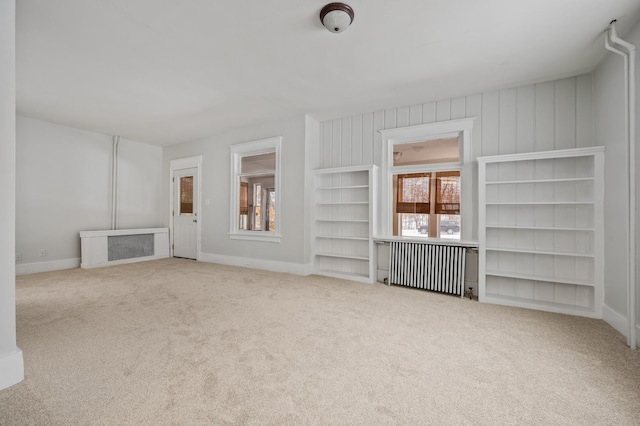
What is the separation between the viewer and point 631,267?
228 centimetres

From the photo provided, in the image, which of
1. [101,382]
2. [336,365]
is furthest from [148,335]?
[336,365]

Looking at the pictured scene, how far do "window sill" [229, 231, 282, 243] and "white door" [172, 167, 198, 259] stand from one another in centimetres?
131

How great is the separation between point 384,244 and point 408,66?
94.8 inches

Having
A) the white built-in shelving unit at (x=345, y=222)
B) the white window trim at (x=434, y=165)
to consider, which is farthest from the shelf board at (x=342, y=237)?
the white window trim at (x=434, y=165)

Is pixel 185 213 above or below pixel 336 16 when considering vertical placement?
below

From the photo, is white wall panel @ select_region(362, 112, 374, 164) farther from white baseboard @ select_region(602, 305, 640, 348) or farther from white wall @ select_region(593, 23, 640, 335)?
white baseboard @ select_region(602, 305, 640, 348)

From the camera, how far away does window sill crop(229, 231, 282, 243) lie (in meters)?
4.98

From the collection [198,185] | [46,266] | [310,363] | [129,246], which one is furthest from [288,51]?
[46,266]

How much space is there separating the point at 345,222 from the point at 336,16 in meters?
3.00

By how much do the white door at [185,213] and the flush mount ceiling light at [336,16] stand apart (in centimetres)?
486

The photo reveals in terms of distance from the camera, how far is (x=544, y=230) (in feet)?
10.8

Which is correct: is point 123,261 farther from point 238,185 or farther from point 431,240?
point 431,240

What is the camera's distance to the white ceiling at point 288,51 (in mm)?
2225

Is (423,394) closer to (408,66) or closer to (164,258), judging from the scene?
(408,66)
